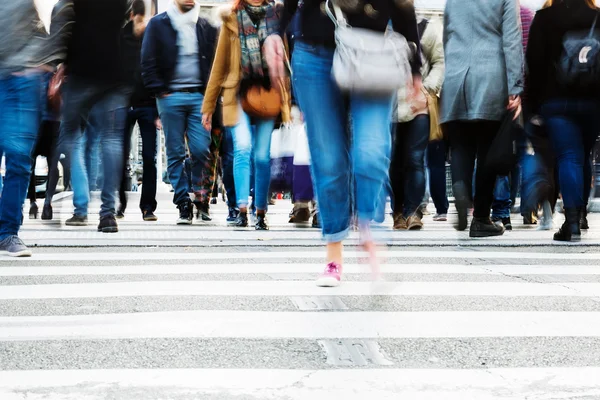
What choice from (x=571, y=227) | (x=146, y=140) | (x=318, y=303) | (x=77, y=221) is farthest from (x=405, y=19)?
(x=146, y=140)

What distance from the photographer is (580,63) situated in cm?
687

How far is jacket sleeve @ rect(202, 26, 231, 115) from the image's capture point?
25.9 feet

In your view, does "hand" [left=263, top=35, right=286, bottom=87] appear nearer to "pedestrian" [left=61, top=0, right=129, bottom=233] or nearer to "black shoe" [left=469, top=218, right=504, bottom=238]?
"pedestrian" [left=61, top=0, right=129, bottom=233]

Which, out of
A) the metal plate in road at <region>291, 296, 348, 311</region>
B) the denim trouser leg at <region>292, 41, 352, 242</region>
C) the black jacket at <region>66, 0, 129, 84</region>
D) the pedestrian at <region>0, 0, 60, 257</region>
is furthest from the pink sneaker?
the black jacket at <region>66, 0, 129, 84</region>

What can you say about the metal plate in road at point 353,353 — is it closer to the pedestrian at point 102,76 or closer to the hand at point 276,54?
the hand at point 276,54

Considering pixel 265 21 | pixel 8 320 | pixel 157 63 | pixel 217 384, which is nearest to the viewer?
pixel 217 384

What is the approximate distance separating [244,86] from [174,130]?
106cm

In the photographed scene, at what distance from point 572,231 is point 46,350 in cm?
508

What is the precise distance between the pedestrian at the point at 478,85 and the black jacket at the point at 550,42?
0.15m

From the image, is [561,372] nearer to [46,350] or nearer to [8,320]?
[46,350]

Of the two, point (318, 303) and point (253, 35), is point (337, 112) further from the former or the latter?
point (253, 35)

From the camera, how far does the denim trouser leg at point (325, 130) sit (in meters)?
4.39

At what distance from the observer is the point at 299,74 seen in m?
4.43

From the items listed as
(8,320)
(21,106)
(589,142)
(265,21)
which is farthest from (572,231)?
(8,320)
